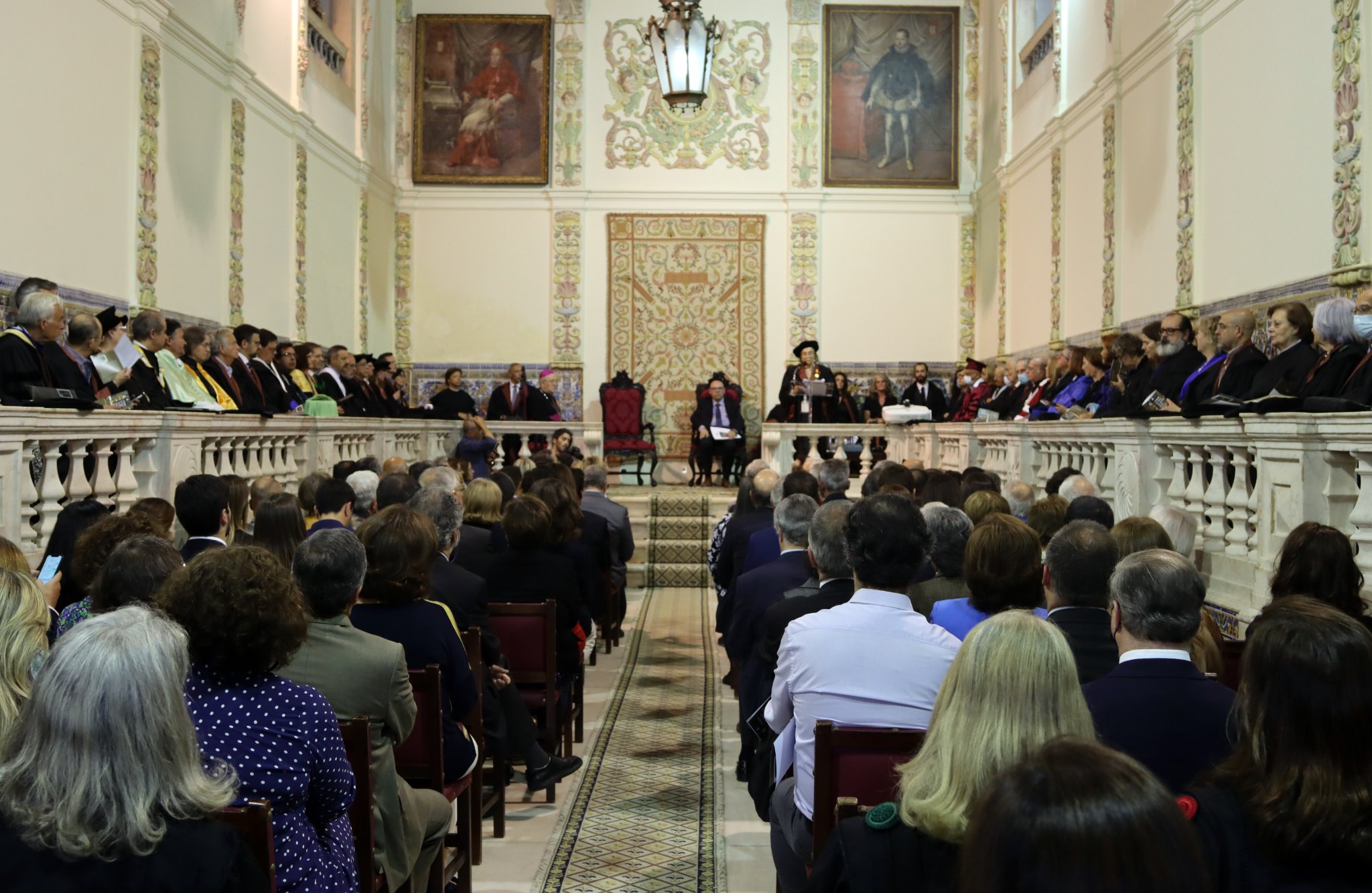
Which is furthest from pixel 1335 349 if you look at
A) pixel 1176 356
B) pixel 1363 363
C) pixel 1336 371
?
pixel 1176 356

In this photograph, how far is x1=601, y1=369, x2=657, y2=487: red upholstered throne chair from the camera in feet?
49.6

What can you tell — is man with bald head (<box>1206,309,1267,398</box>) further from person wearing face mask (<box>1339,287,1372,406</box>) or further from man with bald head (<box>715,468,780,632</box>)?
man with bald head (<box>715,468,780,632</box>)

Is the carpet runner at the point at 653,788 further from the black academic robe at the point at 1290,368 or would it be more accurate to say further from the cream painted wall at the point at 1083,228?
the cream painted wall at the point at 1083,228

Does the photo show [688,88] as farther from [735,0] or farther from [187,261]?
[735,0]

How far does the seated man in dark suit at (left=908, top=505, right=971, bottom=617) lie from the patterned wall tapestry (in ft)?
40.0

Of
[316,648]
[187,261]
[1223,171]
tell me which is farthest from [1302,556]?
[187,261]

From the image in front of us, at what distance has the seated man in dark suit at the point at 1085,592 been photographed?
3.03m

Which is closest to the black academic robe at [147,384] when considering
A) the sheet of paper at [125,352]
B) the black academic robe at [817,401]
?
the sheet of paper at [125,352]

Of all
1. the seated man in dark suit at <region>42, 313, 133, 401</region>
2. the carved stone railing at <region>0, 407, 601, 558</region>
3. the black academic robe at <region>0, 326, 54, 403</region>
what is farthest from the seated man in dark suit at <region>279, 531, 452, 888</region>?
the black academic robe at <region>0, 326, 54, 403</region>

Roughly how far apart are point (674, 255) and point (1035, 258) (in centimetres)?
488

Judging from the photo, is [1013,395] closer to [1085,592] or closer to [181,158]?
[181,158]

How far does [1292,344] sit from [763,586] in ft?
13.1

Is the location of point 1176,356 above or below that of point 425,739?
above

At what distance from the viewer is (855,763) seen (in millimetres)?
2574
